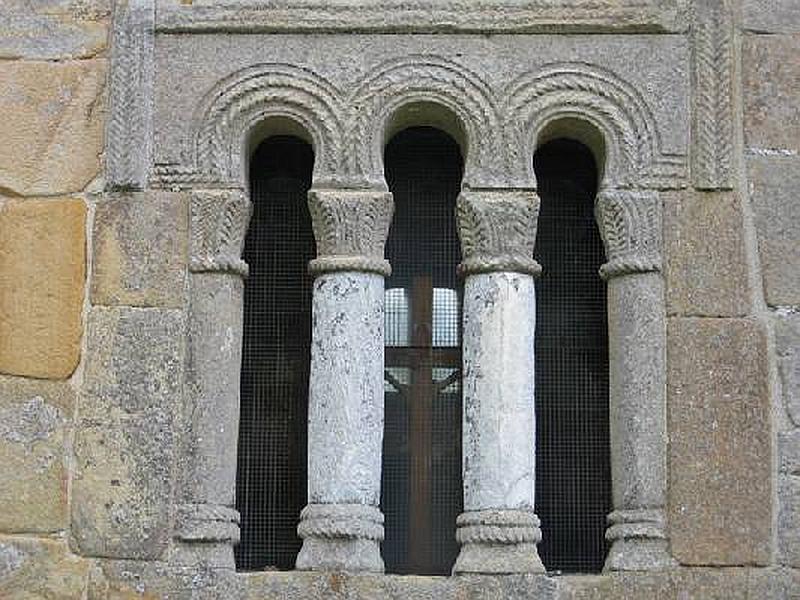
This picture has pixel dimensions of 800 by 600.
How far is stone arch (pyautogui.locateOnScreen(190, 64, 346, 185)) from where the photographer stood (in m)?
7.66

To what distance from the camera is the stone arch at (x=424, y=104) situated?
25.1ft

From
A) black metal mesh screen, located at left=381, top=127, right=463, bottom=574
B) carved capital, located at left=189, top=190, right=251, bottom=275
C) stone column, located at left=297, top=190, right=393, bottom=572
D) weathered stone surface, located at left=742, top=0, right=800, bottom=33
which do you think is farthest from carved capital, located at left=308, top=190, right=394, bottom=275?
weathered stone surface, located at left=742, top=0, right=800, bottom=33

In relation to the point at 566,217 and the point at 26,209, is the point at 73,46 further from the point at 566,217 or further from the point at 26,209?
the point at 566,217

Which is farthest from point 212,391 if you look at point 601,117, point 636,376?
point 601,117

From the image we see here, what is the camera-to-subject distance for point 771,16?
7.75m

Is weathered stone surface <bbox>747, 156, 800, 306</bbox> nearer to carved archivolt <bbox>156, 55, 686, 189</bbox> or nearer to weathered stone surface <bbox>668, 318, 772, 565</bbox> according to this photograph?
weathered stone surface <bbox>668, 318, 772, 565</bbox>

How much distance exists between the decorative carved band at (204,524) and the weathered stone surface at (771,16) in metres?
2.92

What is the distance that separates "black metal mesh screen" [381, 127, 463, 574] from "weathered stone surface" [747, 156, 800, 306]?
4.19 ft

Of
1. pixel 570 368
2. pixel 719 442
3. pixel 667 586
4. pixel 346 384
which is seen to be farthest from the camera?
pixel 570 368

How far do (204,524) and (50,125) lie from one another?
1783 millimetres

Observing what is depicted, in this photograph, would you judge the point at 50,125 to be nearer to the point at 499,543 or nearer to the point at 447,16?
the point at 447,16

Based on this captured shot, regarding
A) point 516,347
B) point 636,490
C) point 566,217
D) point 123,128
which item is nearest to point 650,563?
point 636,490

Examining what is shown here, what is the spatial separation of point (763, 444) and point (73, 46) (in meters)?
3.25

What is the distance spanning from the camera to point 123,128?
771 centimetres
